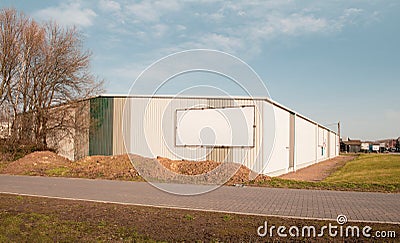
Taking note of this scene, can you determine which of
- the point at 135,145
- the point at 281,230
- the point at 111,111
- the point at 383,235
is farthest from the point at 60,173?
the point at 383,235

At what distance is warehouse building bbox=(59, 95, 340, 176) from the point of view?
19.1 metres

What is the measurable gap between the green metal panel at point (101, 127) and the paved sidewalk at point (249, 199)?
311 inches

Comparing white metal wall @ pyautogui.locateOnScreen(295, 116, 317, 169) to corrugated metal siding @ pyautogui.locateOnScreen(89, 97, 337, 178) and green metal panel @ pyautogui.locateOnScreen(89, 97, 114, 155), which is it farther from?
green metal panel @ pyautogui.locateOnScreen(89, 97, 114, 155)

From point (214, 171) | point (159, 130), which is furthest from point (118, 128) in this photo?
point (214, 171)

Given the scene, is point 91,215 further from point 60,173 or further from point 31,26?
point 31,26

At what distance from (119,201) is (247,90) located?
485 cm

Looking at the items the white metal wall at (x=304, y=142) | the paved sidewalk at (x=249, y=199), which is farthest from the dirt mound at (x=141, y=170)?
the white metal wall at (x=304, y=142)

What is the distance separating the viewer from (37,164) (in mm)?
22594

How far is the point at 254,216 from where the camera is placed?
9.16 meters

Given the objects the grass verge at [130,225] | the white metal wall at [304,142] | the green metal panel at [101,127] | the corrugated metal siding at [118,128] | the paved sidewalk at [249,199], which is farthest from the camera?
the white metal wall at [304,142]

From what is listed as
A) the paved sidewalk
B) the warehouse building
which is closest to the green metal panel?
the warehouse building

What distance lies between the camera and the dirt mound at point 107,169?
731 inches

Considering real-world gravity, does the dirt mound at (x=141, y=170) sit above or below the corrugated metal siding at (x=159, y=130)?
below

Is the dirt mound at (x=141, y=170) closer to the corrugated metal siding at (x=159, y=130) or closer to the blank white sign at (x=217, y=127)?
the corrugated metal siding at (x=159, y=130)
